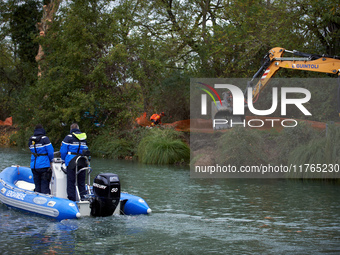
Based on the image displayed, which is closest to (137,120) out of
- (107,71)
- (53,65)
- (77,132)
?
(107,71)

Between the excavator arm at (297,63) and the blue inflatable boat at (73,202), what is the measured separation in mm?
10094

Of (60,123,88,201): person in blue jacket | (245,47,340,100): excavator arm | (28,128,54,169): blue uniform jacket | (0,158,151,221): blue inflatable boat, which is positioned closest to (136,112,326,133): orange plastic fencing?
(245,47,340,100): excavator arm

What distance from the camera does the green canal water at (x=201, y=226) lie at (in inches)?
324

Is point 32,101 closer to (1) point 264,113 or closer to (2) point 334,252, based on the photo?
(1) point 264,113

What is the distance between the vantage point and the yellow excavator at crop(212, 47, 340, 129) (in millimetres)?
18578

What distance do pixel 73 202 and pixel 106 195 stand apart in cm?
73

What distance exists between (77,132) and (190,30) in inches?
791

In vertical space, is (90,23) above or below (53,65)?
above

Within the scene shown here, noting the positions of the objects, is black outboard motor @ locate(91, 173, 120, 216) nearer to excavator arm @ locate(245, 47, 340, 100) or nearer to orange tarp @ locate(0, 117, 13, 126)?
excavator arm @ locate(245, 47, 340, 100)

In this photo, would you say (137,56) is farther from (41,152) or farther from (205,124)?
(41,152)

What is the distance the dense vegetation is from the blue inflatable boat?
13.8m

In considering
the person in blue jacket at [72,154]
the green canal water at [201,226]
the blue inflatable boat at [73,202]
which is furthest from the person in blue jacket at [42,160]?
the green canal water at [201,226]

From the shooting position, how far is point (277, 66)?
803 inches

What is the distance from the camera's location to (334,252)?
8.02m
